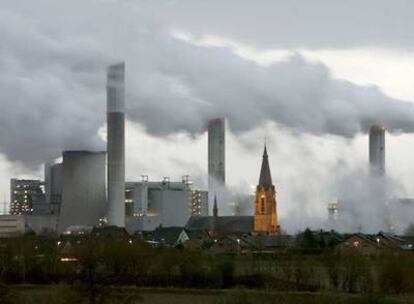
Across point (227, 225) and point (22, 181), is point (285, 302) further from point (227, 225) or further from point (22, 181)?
point (22, 181)

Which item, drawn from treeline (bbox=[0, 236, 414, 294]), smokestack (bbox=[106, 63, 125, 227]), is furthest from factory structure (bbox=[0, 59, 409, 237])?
treeline (bbox=[0, 236, 414, 294])

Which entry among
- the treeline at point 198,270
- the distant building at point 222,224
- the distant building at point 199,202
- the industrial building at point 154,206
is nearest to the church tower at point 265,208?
the distant building at point 222,224

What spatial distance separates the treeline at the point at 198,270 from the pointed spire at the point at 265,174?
3146cm

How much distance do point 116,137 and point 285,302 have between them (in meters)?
36.1

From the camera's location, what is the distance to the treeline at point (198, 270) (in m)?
22.0

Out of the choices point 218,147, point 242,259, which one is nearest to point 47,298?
point 242,259

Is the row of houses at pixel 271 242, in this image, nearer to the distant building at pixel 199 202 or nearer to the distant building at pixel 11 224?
the distant building at pixel 11 224

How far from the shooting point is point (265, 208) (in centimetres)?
6069

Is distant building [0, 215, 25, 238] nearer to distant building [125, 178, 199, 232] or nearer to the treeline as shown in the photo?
distant building [125, 178, 199, 232]

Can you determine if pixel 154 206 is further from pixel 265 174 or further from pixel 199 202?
pixel 199 202

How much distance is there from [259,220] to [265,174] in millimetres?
3844

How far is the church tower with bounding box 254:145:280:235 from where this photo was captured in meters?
60.3

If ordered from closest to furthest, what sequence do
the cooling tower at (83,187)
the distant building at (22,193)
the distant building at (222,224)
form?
the cooling tower at (83,187) → the distant building at (222,224) → the distant building at (22,193)

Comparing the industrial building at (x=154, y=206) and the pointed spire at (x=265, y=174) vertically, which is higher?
the pointed spire at (x=265, y=174)
